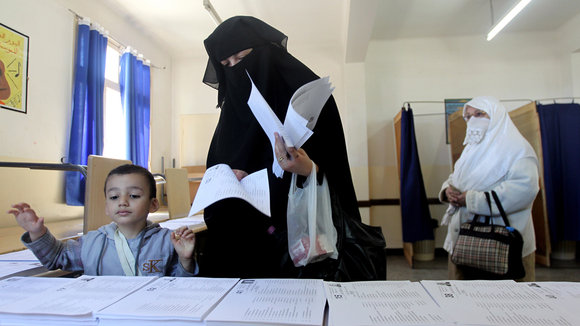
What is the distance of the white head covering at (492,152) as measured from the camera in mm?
1742

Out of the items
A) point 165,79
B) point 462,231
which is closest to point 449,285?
point 462,231

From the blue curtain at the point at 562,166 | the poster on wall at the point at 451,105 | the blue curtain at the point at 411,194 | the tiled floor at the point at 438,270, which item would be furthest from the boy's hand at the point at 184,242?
the poster on wall at the point at 451,105

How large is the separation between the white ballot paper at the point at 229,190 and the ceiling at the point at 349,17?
9.41ft

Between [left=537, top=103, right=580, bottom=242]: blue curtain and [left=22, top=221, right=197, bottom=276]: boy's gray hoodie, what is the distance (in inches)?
150

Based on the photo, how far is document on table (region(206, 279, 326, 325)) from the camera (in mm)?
447

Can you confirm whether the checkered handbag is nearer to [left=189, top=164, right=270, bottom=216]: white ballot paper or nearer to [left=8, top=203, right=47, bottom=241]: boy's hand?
[left=189, top=164, right=270, bottom=216]: white ballot paper

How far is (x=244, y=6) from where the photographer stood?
379 centimetres

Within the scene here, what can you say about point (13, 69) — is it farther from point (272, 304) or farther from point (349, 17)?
point (272, 304)

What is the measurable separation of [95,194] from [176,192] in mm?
1183

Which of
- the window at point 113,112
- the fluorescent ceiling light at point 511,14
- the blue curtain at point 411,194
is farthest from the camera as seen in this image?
the window at point 113,112

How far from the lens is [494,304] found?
19.7 inches

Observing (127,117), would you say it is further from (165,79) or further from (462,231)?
(462,231)

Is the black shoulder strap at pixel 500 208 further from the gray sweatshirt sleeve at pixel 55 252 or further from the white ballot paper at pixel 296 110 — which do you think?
the gray sweatshirt sleeve at pixel 55 252

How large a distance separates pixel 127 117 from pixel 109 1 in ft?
4.33
